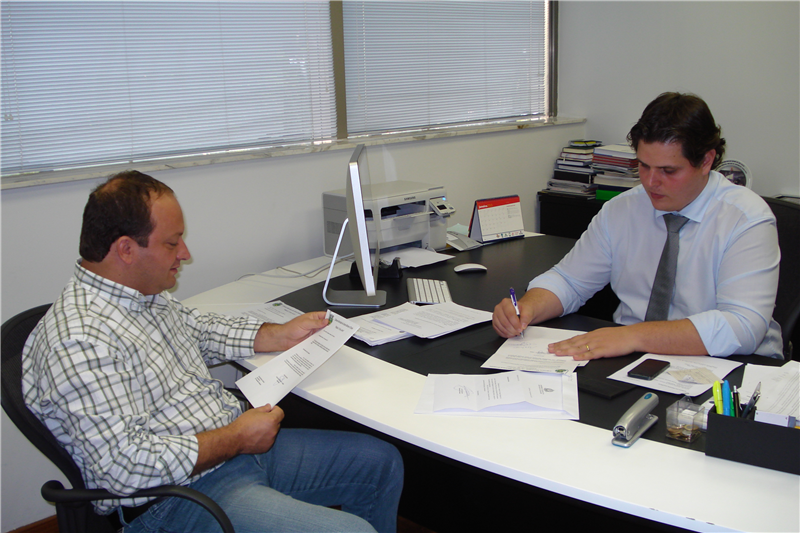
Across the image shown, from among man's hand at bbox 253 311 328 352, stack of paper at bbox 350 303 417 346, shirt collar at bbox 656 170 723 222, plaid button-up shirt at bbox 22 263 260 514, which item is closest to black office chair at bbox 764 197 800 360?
shirt collar at bbox 656 170 723 222

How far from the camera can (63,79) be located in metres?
2.10

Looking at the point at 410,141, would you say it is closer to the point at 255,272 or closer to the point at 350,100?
the point at 350,100

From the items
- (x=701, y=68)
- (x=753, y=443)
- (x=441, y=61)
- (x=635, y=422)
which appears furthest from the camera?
(x=701, y=68)

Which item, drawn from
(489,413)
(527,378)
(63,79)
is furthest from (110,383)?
(63,79)

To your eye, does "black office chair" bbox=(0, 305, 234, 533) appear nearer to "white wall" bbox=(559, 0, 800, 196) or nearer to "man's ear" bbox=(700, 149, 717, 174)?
"man's ear" bbox=(700, 149, 717, 174)

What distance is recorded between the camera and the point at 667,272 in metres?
1.72

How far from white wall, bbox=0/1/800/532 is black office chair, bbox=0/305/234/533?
898 millimetres

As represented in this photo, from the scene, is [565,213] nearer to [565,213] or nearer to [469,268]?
[565,213]

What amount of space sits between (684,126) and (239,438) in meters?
1.34

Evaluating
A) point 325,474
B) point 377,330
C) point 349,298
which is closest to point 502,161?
point 349,298

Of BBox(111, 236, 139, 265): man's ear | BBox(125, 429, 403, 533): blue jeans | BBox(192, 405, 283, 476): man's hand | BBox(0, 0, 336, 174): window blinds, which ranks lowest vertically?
BBox(125, 429, 403, 533): blue jeans

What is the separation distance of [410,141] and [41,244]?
5.76ft

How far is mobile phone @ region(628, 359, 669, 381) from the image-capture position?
1329mm

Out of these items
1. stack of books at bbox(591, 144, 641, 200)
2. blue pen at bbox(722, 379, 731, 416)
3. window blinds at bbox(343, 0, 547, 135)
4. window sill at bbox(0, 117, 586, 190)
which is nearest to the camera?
blue pen at bbox(722, 379, 731, 416)
